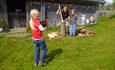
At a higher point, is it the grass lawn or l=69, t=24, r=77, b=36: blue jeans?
l=69, t=24, r=77, b=36: blue jeans

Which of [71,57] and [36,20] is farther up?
[36,20]

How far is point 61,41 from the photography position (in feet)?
44.4

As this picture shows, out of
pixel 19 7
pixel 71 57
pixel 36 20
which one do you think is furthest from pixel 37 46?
pixel 19 7

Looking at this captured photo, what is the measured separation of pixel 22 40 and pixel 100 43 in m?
A: 4.20

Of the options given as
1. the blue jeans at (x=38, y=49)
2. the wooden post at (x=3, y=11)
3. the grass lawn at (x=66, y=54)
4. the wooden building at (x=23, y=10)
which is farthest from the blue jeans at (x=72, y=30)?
the blue jeans at (x=38, y=49)

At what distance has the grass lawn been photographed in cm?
966

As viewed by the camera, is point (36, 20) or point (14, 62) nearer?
point (36, 20)

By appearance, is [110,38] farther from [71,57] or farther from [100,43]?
[71,57]

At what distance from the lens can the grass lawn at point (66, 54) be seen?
31.7 feet

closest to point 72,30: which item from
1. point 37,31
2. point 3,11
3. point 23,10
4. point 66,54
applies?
point 66,54

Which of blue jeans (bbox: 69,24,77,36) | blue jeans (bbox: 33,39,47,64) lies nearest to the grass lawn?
blue jeans (bbox: 33,39,47,64)

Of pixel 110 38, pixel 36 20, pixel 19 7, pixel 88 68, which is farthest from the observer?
pixel 19 7

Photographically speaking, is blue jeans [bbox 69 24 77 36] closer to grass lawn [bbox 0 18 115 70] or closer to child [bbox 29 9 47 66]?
grass lawn [bbox 0 18 115 70]

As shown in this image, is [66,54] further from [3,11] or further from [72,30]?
[3,11]
